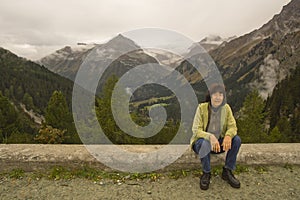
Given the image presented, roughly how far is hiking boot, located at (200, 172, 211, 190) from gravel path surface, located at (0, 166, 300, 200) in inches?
3.0

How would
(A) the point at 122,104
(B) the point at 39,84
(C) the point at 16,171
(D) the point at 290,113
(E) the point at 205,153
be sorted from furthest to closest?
(B) the point at 39,84 → (D) the point at 290,113 → (A) the point at 122,104 → (C) the point at 16,171 → (E) the point at 205,153

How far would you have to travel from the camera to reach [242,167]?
5.21 meters

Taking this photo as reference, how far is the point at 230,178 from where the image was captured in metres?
4.64

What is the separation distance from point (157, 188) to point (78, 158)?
165 centimetres

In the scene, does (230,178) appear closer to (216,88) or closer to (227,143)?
(227,143)

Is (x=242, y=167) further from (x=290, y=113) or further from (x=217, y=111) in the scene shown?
(x=290, y=113)

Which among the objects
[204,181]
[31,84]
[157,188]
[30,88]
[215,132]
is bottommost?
[30,88]

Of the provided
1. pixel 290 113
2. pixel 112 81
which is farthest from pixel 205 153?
pixel 290 113

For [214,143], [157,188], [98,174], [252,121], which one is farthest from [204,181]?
[252,121]

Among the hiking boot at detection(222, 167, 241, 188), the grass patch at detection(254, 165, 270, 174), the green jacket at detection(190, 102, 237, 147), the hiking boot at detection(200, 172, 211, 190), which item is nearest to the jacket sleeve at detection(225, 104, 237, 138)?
Answer: the green jacket at detection(190, 102, 237, 147)

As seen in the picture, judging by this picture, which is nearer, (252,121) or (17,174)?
(17,174)

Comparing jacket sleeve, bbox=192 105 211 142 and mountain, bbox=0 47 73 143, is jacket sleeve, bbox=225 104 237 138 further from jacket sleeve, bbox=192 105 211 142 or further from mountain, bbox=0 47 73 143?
mountain, bbox=0 47 73 143

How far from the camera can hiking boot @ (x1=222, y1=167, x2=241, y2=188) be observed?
453 centimetres

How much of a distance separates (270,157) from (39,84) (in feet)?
408
